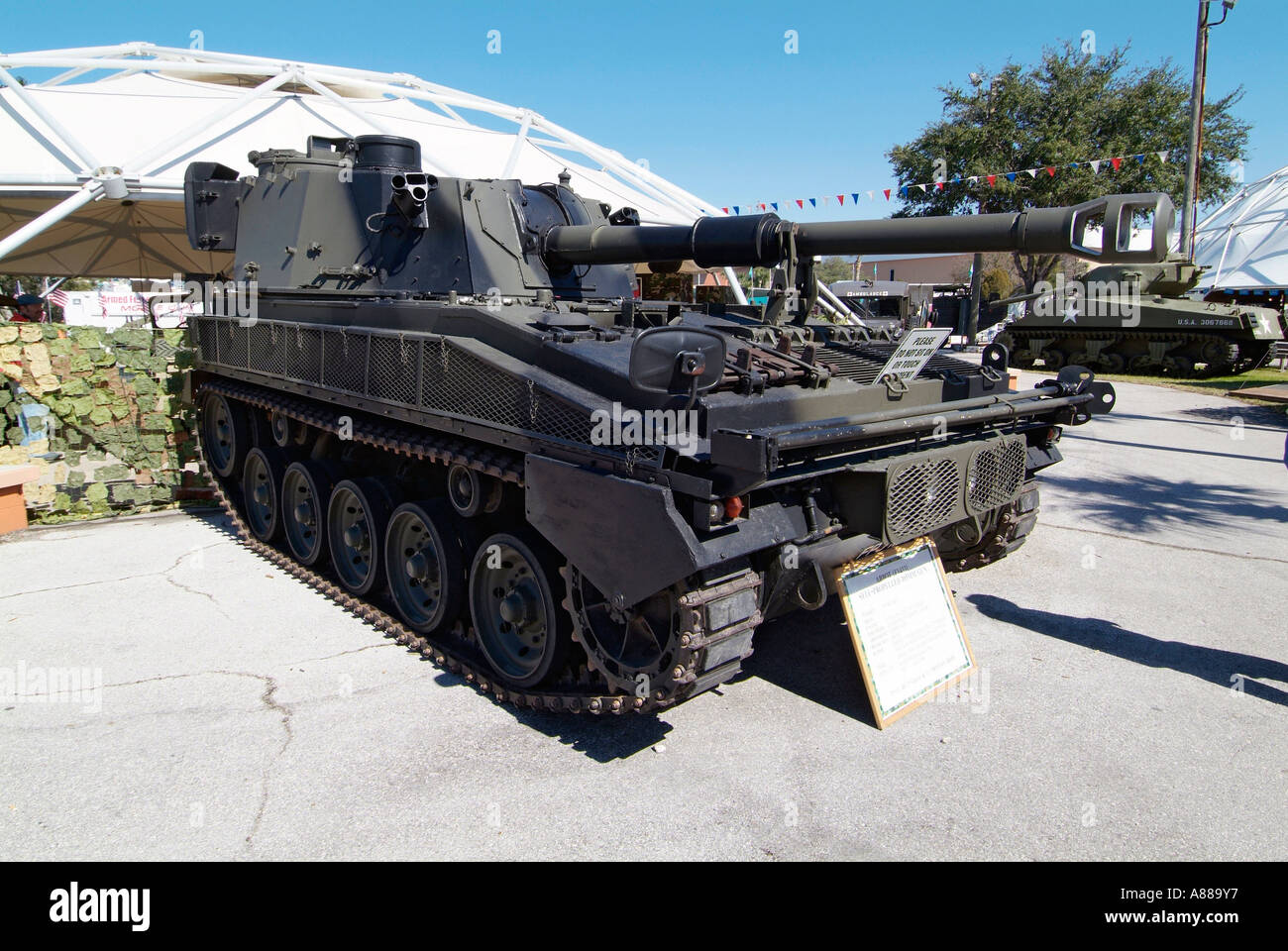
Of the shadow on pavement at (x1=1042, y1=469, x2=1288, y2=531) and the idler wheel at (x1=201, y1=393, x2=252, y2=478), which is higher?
the idler wheel at (x1=201, y1=393, x2=252, y2=478)

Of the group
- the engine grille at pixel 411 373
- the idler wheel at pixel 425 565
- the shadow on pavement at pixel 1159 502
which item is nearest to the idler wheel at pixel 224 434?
the engine grille at pixel 411 373

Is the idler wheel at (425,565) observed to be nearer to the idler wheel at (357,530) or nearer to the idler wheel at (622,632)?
the idler wheel at (357,530)

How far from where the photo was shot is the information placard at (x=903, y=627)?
452 cm

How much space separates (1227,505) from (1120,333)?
15836 millimetres

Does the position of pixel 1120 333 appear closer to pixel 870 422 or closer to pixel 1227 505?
pixel 1227 505

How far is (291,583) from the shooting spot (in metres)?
6.86

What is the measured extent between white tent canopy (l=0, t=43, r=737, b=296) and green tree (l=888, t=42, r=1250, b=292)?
15468mm

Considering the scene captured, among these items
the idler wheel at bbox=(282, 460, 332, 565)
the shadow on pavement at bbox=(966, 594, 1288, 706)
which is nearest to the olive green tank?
the shadow on pavement at bbox=(966, 594, 1288, 706)

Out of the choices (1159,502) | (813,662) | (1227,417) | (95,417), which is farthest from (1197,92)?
(95,417)

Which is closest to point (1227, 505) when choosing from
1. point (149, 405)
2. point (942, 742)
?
point (942, 742)

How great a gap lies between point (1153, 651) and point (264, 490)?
22.5ft

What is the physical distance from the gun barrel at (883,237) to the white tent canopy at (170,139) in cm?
934

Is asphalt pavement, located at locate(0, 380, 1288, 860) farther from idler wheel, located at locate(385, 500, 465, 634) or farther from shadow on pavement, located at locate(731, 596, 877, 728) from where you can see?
idler wheel, located at locate(385, 500, 465, 634)

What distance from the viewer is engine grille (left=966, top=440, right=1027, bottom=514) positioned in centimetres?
468
